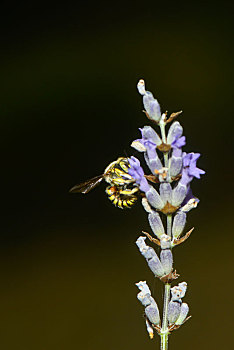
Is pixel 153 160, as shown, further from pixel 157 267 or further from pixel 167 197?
pixel 157 267

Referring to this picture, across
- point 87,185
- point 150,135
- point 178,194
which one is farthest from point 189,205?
point 87,185

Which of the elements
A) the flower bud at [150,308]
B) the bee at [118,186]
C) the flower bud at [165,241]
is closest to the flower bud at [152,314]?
the flower bud at [150,308]

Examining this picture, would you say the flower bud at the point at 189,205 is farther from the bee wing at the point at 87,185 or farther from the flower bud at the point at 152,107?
the bee wing at the point at 87,185

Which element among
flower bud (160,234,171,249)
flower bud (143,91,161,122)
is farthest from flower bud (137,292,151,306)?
flower bud (143,91,161,122)

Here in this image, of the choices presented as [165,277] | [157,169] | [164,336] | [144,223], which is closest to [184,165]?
[157,169]

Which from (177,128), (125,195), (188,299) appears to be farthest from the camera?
(188,299)

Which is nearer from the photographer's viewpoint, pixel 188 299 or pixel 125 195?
pixel 125 195

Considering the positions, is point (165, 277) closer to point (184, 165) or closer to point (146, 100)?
point (184, 165)
